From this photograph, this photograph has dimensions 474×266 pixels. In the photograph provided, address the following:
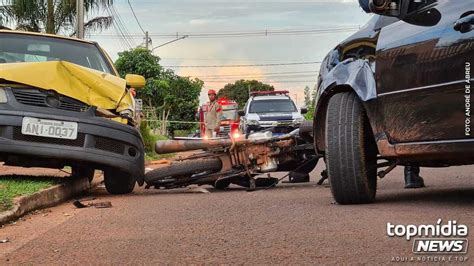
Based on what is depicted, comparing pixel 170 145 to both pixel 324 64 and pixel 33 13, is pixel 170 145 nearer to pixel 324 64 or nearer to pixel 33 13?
pixel 324 64

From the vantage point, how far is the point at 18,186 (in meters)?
6.75

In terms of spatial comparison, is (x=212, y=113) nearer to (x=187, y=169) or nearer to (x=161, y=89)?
(x=187, y=169)

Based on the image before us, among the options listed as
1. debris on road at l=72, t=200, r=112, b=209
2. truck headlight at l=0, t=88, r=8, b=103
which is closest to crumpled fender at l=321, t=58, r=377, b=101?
debris on road at l=72, t=200, r=112, b=209

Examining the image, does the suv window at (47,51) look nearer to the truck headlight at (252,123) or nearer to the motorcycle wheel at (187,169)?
the motorcycle wheel at (187,169)

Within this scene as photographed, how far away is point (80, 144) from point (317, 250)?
372cm

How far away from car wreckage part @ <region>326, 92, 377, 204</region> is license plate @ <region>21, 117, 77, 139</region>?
273cm

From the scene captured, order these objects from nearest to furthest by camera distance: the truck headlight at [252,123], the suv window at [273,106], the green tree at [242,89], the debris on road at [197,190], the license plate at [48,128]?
the license plate at [48,128] → the debris on road at [197,190] → the truck headlight at [252,123] → the suv window at [273,106] → the green tree at [242,89]

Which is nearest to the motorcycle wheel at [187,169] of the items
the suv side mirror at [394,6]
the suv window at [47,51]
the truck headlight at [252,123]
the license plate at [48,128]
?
the license plate at [48,128]

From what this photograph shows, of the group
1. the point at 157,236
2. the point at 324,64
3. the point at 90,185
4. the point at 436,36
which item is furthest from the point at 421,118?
the point at 90,185

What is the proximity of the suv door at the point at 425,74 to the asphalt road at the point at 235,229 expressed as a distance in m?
0.64

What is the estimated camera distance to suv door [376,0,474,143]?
4.65 meters

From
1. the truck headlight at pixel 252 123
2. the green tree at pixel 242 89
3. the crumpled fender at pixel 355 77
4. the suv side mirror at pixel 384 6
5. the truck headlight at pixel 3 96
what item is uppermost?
the suv side mirror at pixel 384 6

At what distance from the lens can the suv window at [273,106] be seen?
21730mm

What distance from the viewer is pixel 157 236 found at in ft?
14.7
